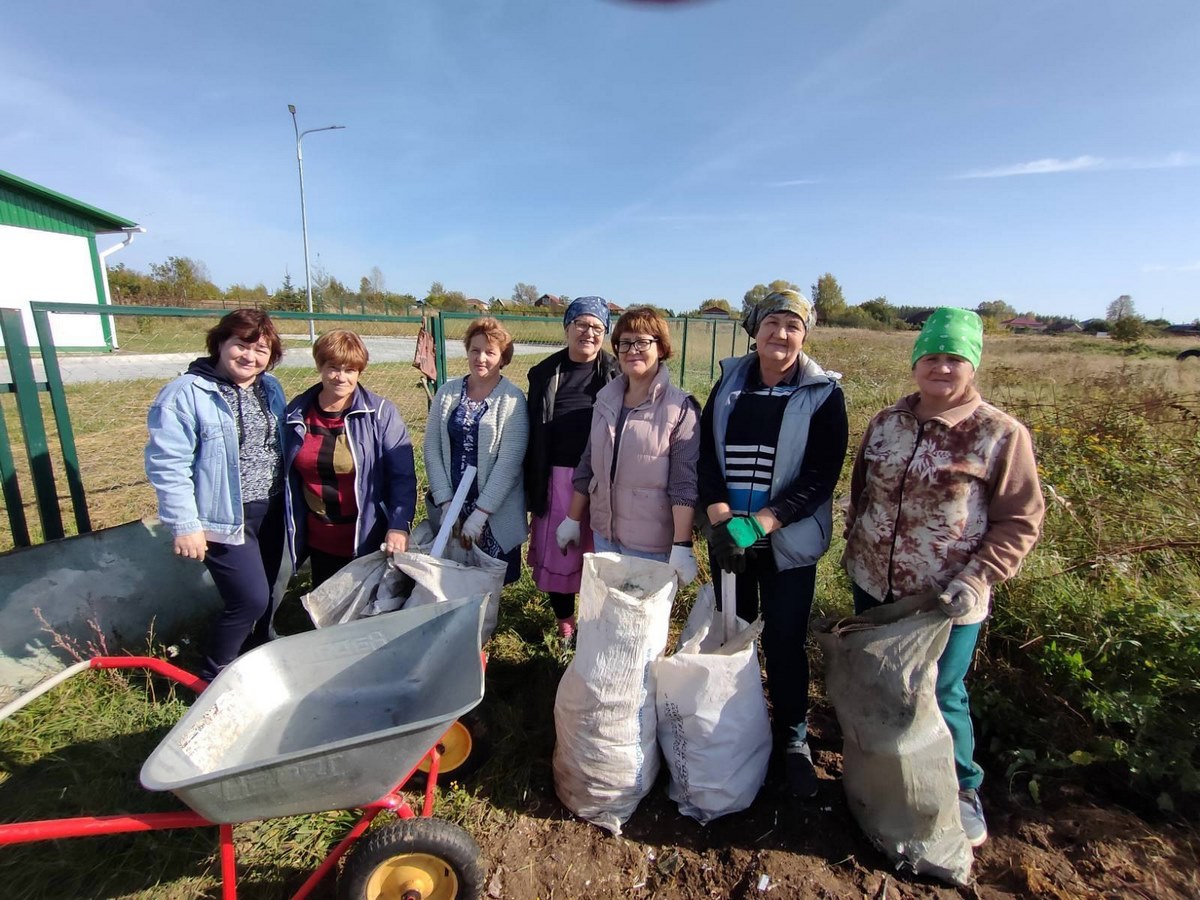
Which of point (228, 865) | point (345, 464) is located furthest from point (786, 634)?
point (345, 464)

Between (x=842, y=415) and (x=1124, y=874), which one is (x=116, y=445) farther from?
(x=1124, y=874)

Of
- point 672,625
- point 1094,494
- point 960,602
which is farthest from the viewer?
point 1094,494

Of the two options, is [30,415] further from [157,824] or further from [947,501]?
[947,501]

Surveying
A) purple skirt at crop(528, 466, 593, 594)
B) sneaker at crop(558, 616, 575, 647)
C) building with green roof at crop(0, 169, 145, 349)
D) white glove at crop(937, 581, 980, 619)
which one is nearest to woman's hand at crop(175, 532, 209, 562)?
purple skirt at crop(528, 466, 593, 594)

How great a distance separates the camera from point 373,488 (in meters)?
2.45

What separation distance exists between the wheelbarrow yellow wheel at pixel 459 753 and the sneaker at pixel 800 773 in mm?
1129

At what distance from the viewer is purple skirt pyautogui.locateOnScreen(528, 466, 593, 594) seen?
263cm

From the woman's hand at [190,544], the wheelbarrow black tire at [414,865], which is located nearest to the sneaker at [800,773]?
the wheelbarrow black tire at [414,865]

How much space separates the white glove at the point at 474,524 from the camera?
2480 millimetres

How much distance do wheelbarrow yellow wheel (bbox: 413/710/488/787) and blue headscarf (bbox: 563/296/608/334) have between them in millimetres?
1694

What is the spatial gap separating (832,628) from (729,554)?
44cm

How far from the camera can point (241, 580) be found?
89.3 inches

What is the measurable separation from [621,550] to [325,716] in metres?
1.17

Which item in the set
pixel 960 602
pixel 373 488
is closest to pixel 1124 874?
pixel 960 602
